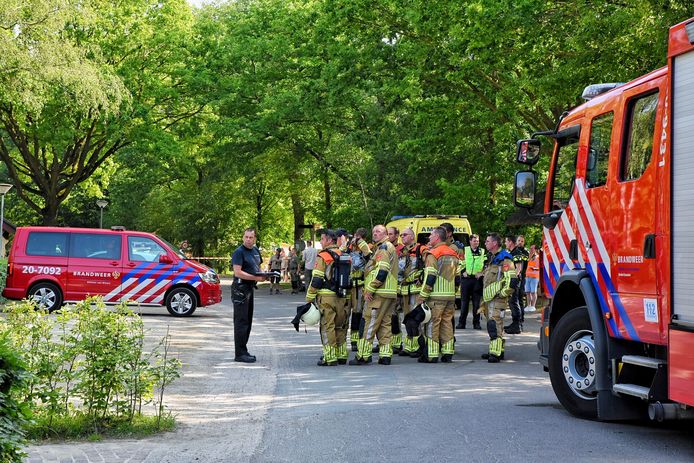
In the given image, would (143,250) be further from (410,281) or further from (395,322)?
(395,322)

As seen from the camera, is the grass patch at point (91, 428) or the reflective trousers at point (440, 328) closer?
the grass patch at point (91, 428)

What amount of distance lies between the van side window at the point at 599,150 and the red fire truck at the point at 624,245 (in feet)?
0.05

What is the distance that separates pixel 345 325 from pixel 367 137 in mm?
22087

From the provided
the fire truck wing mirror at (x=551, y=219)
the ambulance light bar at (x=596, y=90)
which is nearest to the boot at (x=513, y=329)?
the fire truck wing mirror at (x=551, y=219)

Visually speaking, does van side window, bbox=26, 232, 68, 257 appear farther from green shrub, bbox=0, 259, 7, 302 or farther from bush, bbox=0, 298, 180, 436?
bush, bbox=0, 298, 180, 436

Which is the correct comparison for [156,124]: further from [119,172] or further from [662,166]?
[662,166]

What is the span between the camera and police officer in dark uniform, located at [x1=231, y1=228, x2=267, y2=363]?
13.5m

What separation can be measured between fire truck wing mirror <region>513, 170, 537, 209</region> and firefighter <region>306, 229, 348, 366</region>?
3.43 m

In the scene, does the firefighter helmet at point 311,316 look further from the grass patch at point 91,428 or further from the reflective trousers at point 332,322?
the grass patch at point 91,428

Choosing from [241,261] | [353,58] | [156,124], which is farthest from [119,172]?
[241,261]

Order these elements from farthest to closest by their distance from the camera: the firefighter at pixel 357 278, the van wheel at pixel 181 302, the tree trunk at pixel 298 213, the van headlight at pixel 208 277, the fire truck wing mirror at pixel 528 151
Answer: the tree trunk at pixel 298 213, the van headlight at pixel 208 277, the van wheel at pixel 181 302, the firefighter at pixel 357 278, the fire truck wing mirror at pixel 528 151

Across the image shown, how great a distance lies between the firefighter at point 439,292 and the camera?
43.4 ft

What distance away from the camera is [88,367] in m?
8.00

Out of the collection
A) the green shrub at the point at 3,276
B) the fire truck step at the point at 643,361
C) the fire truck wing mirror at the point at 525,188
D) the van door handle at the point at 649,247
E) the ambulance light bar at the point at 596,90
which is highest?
the ambulance light bar at the point at 596,90
